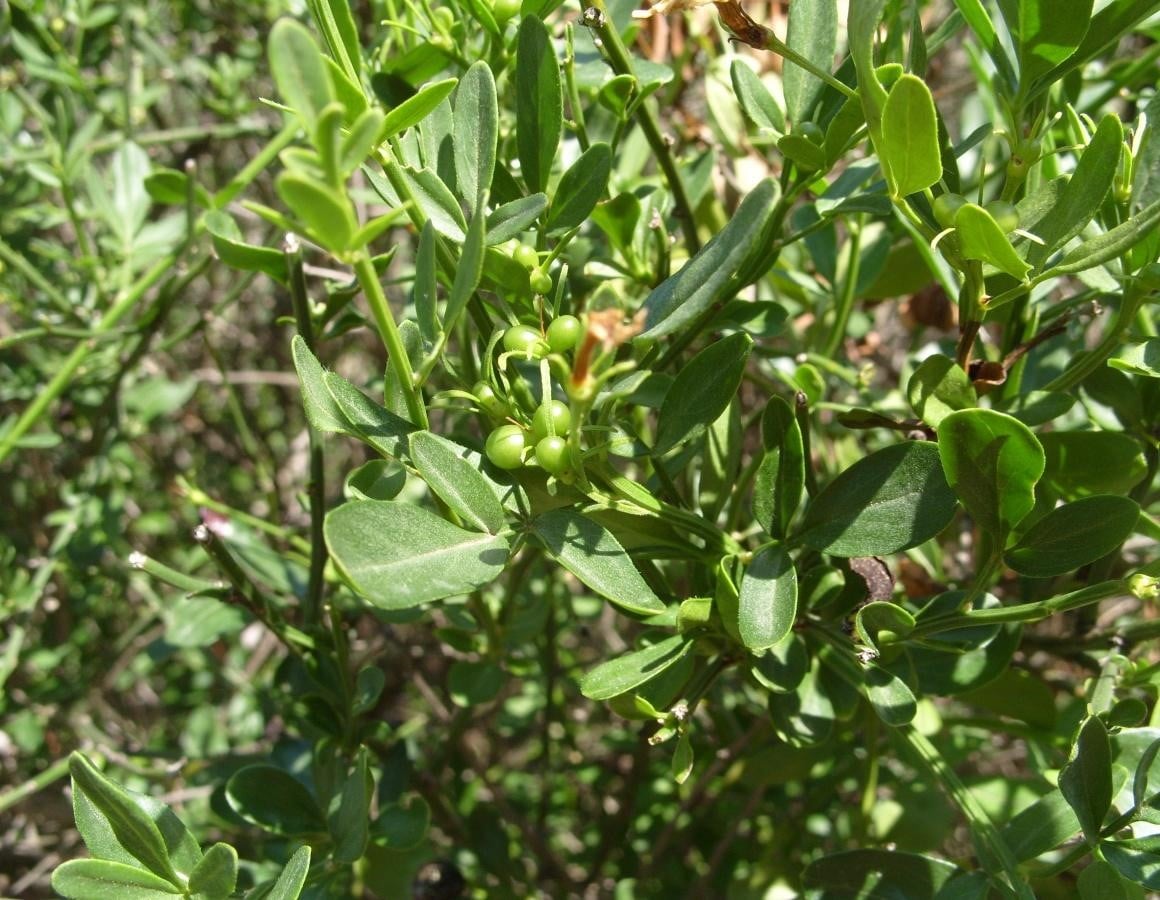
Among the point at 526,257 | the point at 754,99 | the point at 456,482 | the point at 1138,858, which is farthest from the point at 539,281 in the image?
the point at 1138,858

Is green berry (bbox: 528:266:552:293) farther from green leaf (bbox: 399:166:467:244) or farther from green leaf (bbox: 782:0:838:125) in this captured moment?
green leaf (bbox: 782:0:838:125)

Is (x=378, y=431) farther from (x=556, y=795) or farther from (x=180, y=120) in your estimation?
(x=180, y=120)

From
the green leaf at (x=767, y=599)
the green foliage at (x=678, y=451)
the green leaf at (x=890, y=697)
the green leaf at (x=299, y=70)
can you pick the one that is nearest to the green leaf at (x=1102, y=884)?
the green foliage at (x=678, y=451)

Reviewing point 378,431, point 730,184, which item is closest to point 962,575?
point 730,184

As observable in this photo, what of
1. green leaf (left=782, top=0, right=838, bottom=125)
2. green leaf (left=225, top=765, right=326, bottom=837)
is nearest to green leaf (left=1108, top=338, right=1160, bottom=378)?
green leaf (left=782, top=0, right=838, bottom=125)

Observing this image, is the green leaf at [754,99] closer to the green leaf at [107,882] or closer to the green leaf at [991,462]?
the green leaf at [991,462]

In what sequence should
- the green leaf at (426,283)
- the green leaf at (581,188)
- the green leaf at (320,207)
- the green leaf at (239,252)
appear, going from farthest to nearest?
the green leaf at (239,252), the green leaf at (581,188), the green leaf at (426,283), the green leaf at (320,207)
